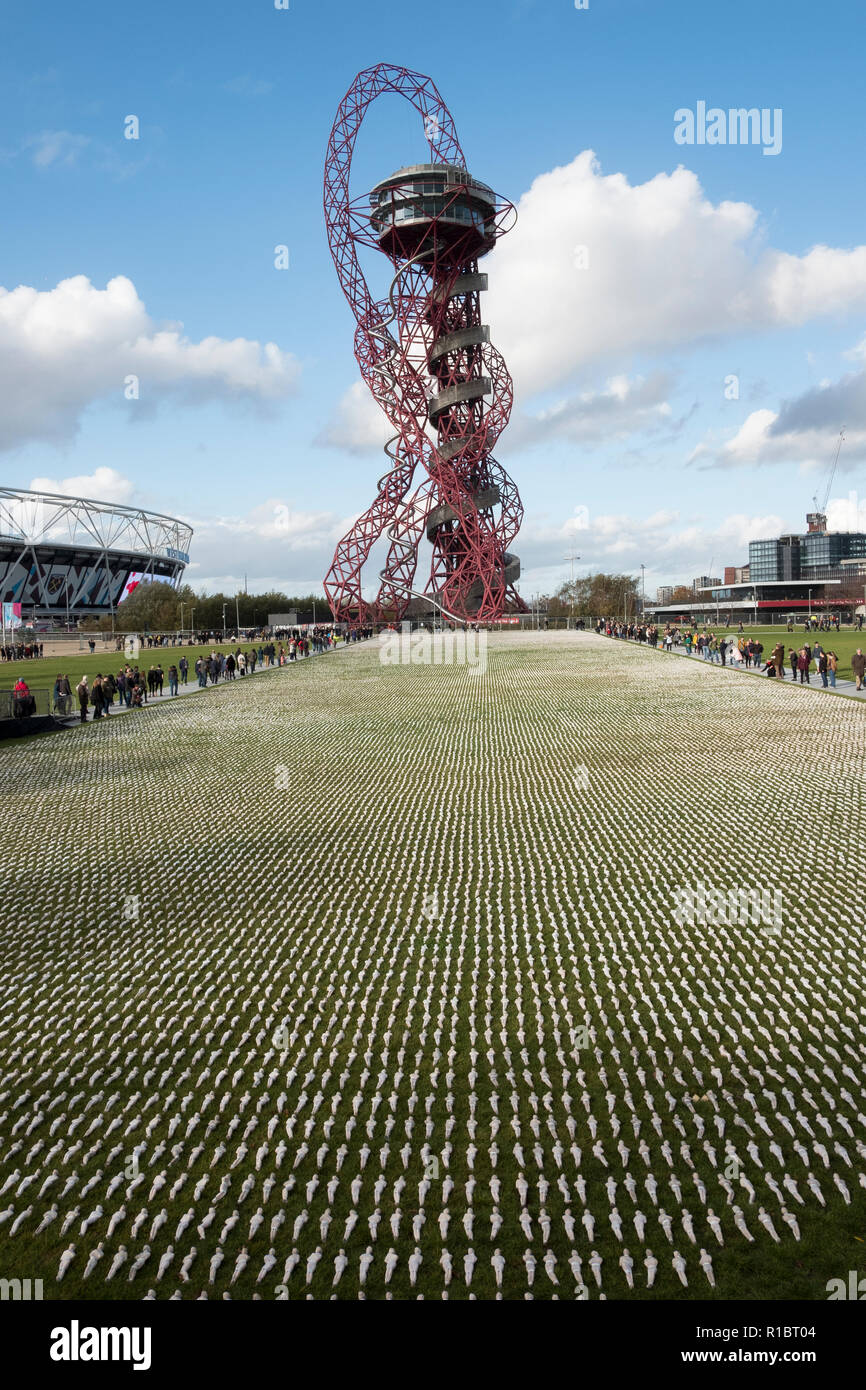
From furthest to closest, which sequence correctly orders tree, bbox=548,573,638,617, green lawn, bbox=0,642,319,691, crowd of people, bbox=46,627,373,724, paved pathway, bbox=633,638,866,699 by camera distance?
tree, bbox=548,573,638,617 < green lawn, bbox=0,642,319,691 < paved pathway, bbox=633,638,866,699 < crowd of people, bbox=46,627,373,724

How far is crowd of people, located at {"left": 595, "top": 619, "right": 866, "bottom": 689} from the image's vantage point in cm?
2856

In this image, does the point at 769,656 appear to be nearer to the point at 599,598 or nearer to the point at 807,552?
the point at 599,598

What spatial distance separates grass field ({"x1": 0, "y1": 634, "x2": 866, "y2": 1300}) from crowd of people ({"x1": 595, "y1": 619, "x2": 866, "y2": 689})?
14661mm

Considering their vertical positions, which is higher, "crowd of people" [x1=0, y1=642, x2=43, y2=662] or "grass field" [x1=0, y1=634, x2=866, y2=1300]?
"crowd of people" [x1=0, y1=642, x2=43, y2=662]

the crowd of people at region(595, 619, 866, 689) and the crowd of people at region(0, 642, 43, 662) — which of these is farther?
the crowd of people at region(0, 642, 43, 662)

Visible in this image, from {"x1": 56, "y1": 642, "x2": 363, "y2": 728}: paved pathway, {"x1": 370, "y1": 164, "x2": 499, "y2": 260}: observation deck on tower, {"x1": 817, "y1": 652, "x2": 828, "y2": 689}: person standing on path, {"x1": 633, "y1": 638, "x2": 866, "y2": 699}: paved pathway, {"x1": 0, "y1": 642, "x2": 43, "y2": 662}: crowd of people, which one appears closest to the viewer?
{"x1": 56, "y1": 642, "x2": 363, "y2": 728}: paved pathway

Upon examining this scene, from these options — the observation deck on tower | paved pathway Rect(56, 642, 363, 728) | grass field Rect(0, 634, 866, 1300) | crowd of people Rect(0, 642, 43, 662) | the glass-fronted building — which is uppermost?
the observation deck on tower

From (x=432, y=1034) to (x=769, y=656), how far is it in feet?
131

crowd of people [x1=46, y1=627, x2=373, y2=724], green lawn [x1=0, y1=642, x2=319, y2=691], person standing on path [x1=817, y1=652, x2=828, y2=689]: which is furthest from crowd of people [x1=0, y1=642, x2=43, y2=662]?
person standing on path [x1=817, y1=652, x2=828, y2=689]

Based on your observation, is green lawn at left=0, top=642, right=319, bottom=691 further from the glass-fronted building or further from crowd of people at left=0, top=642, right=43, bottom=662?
the glass-fronted building

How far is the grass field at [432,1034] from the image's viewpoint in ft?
14.8

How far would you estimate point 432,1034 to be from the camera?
6.59m
